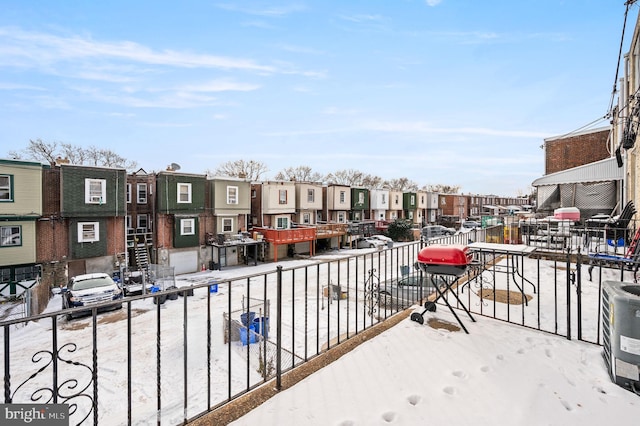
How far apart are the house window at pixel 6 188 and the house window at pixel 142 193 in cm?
673

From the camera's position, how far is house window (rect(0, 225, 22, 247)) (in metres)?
14.5

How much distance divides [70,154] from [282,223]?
24.1 meters

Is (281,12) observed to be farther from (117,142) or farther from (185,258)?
(117,142)

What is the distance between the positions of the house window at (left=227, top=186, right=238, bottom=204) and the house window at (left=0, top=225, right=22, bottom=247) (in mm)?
11551

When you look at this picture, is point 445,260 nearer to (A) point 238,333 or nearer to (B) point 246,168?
(A) point 238,333

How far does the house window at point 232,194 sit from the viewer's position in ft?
73.9

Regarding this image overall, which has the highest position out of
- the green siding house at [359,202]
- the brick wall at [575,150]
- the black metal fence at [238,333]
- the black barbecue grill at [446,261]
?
the brick wall at [575,150]

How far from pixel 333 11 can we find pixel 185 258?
17593 mm

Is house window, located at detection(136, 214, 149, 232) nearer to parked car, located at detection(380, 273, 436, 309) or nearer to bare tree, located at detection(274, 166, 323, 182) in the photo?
parked car, located at detection(380, 273, 436, 309)

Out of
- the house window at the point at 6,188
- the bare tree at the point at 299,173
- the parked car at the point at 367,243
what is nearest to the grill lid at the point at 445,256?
the house window at the point at 6,188

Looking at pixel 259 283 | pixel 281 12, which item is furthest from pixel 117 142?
pixel 281 12

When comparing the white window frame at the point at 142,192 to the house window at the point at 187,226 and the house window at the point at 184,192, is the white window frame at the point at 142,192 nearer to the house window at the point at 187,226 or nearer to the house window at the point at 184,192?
the house window at the point at 184,192

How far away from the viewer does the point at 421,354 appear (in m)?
3.20

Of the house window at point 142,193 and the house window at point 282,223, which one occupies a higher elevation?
the house window at point 142,193
